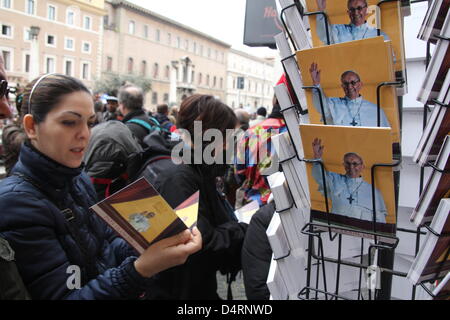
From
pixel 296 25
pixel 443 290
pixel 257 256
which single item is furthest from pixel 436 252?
pixel 257 256

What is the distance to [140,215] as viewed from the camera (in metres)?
0.97

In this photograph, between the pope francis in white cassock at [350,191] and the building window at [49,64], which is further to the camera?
the building window at [49,64]

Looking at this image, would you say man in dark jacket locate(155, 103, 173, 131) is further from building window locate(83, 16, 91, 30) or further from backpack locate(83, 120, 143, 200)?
building window locate(83, 16, 91, 30)

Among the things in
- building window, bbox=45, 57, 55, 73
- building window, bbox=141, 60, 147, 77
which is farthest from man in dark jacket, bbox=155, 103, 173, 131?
building window, bbox=141, 60, 147, 77

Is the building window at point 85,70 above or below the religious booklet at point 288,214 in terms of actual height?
above

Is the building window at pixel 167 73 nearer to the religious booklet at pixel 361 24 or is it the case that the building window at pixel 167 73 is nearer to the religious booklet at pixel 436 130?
the religious booklet at pixel 361 24

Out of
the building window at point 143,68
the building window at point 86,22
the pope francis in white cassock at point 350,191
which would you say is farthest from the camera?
the building window at point 143,68

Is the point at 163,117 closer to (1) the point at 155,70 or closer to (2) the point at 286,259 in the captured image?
(2) the point at 286,259

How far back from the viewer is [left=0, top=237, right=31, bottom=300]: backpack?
0.96m

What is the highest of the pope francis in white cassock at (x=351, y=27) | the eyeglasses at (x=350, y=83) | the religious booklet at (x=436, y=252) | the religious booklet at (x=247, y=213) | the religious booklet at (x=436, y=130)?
the pope francis in white cassock at (x=351, y=27)

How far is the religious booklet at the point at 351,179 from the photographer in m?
0.87

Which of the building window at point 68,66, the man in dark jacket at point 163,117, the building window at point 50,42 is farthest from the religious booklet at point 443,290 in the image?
the building window at point 68,66
